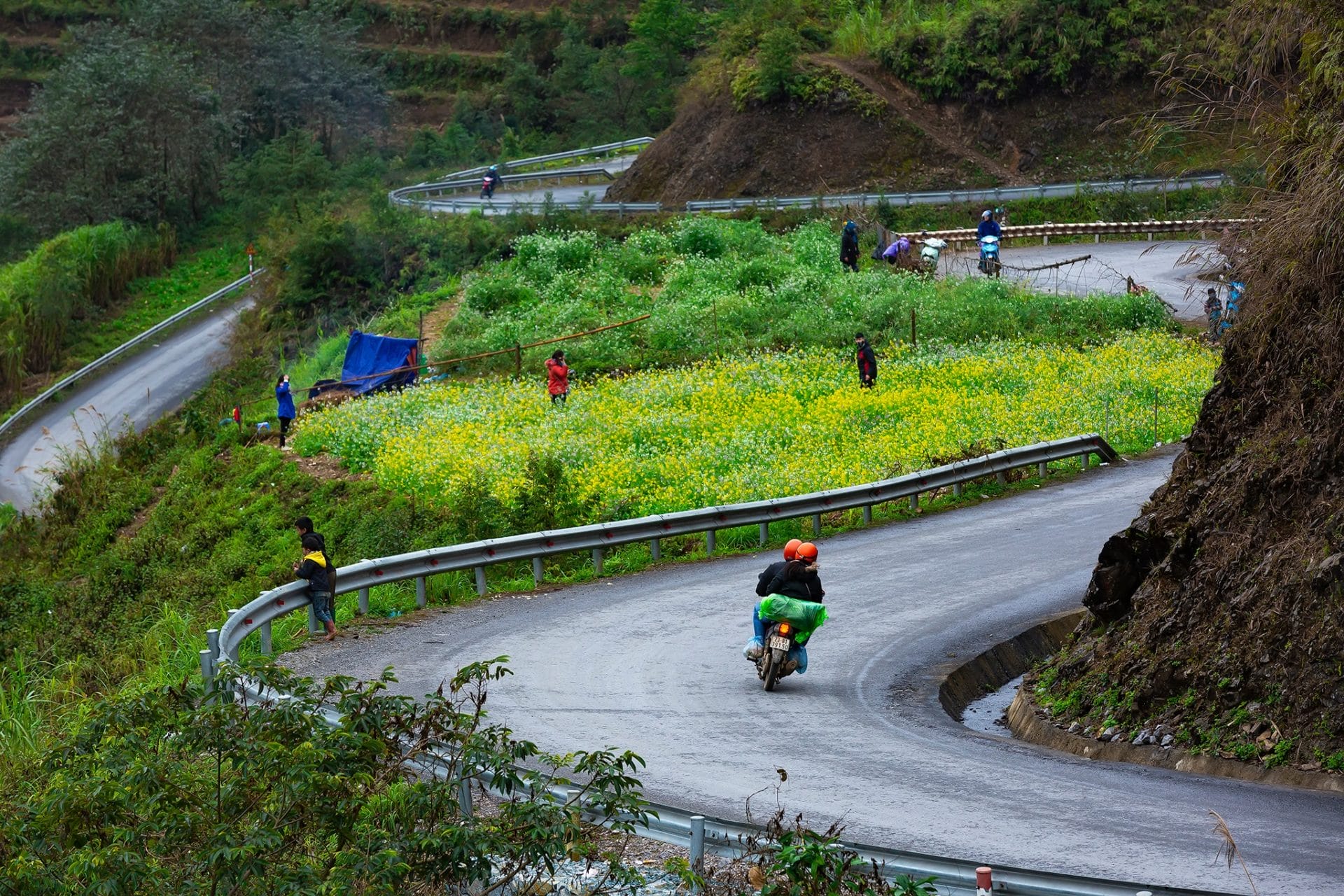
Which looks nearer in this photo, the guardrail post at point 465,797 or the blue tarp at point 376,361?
the guardrail post at point 465,797

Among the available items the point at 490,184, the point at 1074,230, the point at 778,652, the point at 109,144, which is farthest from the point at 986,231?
the point at 109,144

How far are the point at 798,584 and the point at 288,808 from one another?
6.43 metres

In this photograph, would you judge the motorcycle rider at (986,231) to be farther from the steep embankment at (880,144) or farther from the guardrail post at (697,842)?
the guardrail post at (697,842)

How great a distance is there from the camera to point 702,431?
27.5 metres

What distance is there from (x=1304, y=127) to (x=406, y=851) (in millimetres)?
9790

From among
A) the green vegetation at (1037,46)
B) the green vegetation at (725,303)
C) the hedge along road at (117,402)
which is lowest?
the hedge along road at (117,402)

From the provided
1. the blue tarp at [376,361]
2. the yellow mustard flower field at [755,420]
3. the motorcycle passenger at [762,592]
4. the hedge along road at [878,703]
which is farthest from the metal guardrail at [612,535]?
the blue tarp at [376,361]

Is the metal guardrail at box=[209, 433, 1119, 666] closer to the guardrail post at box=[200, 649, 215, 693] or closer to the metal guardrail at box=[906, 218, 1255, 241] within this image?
the guardrail post at box=[200, 649, 215, 693]

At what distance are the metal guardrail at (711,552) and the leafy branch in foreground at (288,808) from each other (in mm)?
267

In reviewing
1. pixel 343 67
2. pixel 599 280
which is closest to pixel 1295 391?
pixel 599 280

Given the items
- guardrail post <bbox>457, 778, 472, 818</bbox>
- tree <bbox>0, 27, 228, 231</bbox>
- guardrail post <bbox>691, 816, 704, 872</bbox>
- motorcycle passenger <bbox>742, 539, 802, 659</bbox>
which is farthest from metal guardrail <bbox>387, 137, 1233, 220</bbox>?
guardrail post <bbox>691, 816, 704, 872</bbox>

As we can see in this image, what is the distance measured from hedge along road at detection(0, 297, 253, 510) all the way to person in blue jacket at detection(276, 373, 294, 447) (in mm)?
9445

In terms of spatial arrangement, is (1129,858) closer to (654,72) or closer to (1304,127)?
(1304,127)

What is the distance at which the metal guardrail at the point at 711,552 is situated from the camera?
7.48m
